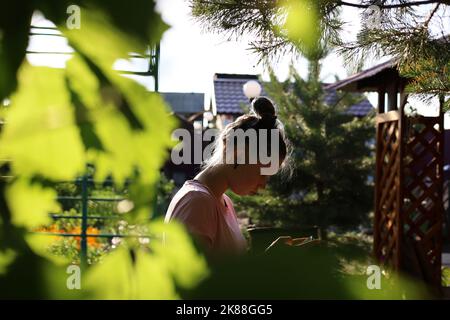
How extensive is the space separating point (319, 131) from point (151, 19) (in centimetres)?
897

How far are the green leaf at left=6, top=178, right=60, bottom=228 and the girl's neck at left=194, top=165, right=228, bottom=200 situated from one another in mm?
1316

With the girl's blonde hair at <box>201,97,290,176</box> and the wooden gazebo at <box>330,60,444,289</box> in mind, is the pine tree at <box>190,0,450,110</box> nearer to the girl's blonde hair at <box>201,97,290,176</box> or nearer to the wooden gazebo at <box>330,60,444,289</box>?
the girl's blonde hair at <box>201,97,290,176</box>

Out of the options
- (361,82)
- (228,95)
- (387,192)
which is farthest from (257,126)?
(228,95)

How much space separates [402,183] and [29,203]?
19.7 ft

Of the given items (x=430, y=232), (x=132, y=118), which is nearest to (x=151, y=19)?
(x=132, y=118)

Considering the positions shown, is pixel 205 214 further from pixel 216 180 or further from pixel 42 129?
pixel 42 129

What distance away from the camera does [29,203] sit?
24cm

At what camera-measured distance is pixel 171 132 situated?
0.23 m

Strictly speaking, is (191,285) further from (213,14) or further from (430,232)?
(430,232)

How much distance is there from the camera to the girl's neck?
5.14 ft

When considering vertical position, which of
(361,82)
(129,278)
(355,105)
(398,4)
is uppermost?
(355,105)

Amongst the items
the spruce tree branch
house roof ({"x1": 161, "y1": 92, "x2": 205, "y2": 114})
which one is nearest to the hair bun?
house roof ({"x1": 161, "y1": 92, "x2": 205, "y2": 114})

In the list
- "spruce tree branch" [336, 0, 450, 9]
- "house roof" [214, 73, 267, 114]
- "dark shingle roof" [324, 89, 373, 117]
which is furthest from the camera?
"dark shingle roof" [324, 89, 373, 117]

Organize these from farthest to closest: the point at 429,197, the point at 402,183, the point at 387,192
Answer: the point at 387,192 → the point at 429,197 → the point at 402,183
